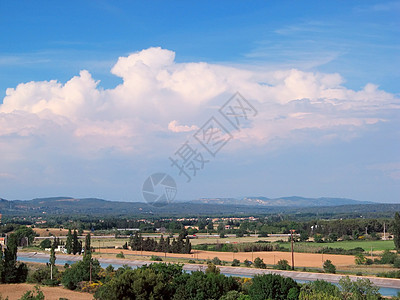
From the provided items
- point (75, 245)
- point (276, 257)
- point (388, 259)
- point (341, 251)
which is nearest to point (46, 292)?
point (75, 245)

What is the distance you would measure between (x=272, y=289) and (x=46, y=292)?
16399 millimetres

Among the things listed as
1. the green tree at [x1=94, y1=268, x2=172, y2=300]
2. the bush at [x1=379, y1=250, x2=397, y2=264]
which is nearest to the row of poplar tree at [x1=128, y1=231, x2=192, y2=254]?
the bush at [x1=379, y1=250, x2=397, y2=264]

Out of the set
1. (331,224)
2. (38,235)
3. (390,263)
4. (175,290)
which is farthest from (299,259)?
(38,235)

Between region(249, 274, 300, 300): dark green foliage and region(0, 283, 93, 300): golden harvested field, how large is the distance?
1163cm

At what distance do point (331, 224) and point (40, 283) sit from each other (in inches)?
2646

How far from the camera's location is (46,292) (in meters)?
35.2

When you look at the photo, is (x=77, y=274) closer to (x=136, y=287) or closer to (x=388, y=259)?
(x=136, y=287)

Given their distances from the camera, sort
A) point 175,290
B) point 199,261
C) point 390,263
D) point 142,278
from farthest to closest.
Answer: point 199,261 → point 390,263 → point 175,290 → point 142,278

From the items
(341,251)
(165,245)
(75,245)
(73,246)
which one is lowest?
(341,251)

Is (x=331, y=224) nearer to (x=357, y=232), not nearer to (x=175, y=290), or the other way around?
(x=357, y=232)

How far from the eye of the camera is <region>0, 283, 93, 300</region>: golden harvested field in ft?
109

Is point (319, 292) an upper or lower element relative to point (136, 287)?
lower

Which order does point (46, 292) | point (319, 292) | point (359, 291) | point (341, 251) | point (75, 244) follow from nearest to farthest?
point (319, 292), point (359, 291), point (46, 292), point (341, 251), point (75, 244)

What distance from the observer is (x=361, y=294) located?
27938 millimetres
